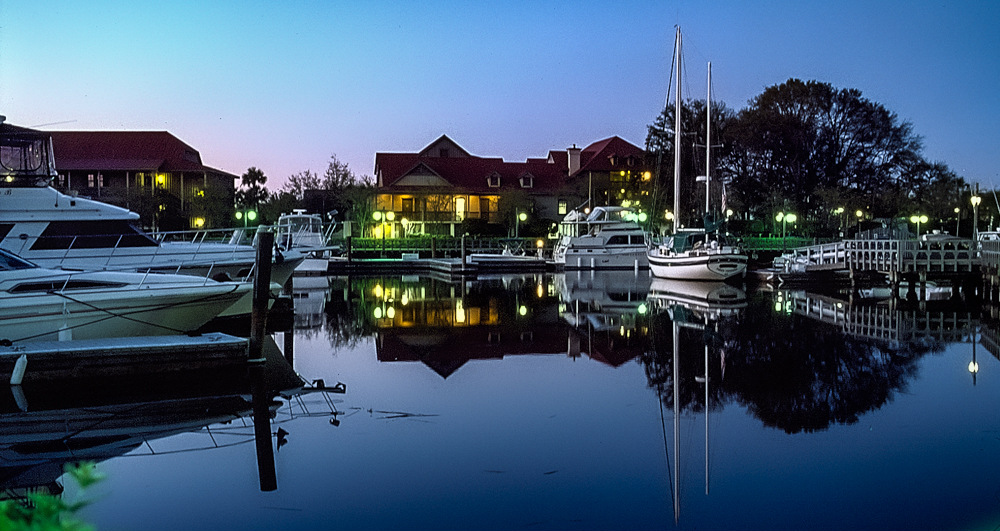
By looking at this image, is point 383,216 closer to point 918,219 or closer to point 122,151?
point 122,151

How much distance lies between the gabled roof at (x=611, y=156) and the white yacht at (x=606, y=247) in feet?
77.2

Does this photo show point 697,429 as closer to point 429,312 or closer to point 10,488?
point 10,488

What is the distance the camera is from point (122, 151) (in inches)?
2721

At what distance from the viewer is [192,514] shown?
28.2 feet

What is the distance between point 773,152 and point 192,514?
6127 cm

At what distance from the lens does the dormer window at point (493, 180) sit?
7244 cm

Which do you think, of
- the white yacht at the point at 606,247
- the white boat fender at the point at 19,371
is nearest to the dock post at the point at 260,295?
the white boat fender at the point at 19,371

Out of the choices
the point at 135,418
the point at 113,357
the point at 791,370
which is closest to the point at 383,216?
the point at 791,370

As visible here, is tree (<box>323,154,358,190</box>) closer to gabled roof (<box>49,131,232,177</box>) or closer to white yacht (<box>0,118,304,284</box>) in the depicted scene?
gabled roof (<box>49,131,232,177</box>)

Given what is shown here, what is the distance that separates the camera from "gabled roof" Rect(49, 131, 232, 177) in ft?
221

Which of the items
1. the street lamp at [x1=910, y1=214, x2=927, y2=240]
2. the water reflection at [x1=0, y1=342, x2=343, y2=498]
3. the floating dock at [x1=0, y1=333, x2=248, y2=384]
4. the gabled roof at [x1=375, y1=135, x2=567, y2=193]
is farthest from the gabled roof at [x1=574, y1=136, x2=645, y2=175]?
the floating dock at [x1=0, y1=333, x2=248, y2=384]

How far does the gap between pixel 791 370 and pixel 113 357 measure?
1143 centimetres

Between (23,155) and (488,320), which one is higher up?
(23,155)

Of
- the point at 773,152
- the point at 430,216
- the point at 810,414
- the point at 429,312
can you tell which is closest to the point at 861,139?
the point at 773,152
